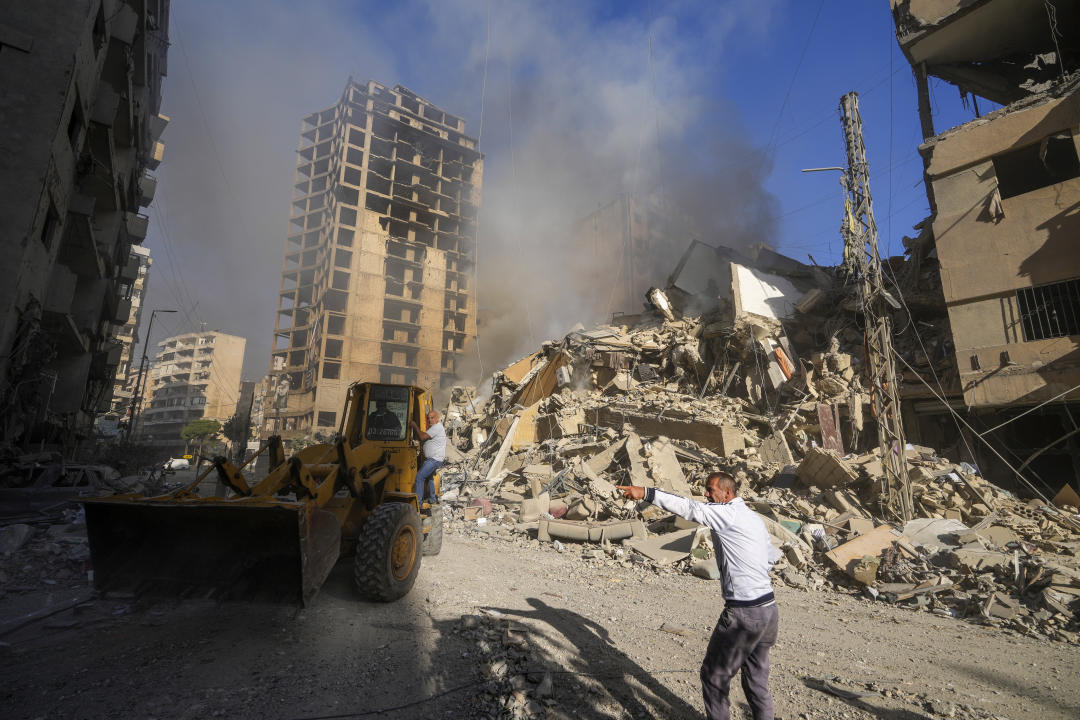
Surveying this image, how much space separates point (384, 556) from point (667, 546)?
18.0 ft

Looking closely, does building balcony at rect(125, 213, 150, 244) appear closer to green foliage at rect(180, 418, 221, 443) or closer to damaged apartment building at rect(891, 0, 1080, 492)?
damaged apartment building at rect(891, 0, 1080, 492)

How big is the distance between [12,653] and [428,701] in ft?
10.8

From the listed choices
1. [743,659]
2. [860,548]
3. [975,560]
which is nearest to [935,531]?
[975,560]

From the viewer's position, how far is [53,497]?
8492 mm

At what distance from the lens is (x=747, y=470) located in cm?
1225

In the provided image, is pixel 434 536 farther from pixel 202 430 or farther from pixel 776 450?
pixel 202 430

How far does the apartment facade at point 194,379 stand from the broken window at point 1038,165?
3338 inches

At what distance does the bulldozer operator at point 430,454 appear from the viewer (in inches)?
247

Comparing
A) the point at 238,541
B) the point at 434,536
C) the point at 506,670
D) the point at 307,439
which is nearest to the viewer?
the point at 506,670

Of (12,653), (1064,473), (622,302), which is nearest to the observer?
(12,653)

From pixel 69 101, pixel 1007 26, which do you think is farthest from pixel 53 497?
pixel 1007 26

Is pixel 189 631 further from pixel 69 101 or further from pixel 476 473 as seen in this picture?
pixel 69 101

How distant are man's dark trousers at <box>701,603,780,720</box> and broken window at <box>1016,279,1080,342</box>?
49.7 ft

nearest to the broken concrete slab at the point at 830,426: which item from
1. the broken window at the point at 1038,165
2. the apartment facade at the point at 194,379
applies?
the broken window at the point at 1038,165
